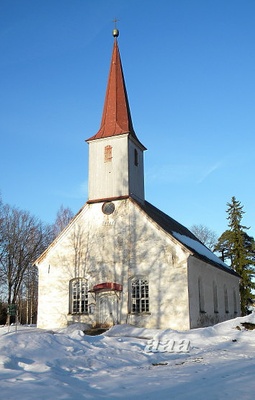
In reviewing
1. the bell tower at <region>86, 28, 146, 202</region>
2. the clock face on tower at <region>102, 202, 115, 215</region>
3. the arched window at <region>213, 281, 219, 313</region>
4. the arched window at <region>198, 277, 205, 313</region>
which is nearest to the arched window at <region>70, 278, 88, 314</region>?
the clock face on tower at <region>102, 202, 115, 215</region>

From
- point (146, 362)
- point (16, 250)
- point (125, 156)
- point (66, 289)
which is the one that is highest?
point (125, 156)

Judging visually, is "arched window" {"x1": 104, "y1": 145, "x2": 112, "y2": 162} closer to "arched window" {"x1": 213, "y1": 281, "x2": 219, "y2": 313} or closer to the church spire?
the church spire

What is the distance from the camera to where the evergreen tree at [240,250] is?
3934cm

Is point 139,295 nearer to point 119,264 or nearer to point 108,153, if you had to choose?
point 119,264

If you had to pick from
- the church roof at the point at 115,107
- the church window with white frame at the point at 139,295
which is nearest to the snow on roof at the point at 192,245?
the church window with white frame at the point at 139,295

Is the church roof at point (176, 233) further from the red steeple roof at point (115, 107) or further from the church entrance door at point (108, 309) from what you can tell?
the red steeple roof at point (115, 107)

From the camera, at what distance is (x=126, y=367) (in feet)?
33.4

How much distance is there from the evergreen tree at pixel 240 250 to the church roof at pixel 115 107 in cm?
2007

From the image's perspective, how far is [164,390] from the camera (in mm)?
7180

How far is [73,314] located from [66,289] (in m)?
1.48

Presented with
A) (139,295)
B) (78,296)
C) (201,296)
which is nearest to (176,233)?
(201,296)

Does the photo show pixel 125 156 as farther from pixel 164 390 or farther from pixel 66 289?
pixel 164 390

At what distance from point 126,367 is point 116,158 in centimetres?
1593

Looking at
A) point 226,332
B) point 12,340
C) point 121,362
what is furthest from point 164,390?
point 226,332
